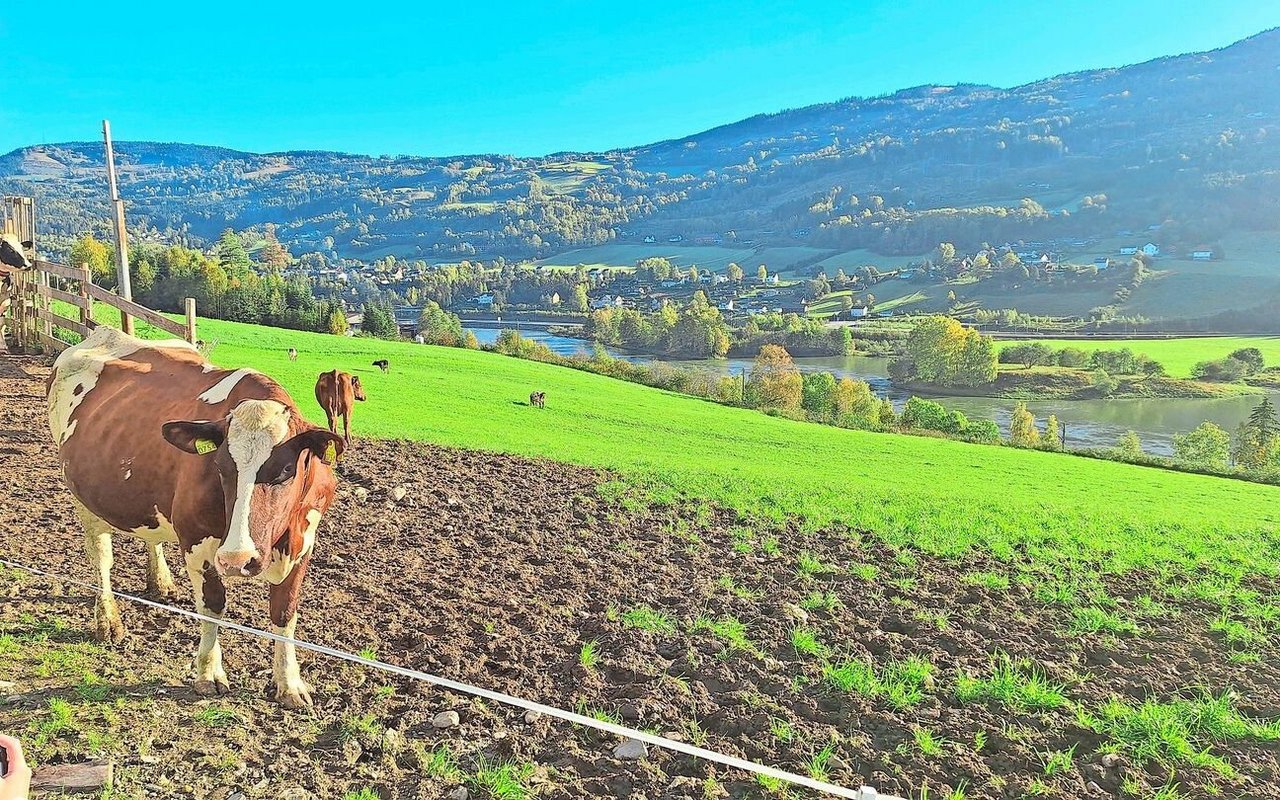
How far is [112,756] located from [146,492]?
1.74 meters

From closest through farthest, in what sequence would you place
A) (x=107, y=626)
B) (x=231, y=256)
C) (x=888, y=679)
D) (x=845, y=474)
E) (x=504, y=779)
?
(x=504, y=779)
(x=107, y=626)
(x=888, y=679)
(x=845, y=474)
(x=231, y=256)

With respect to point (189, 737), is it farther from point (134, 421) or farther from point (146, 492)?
point (134, 421)

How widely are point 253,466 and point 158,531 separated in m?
1.63

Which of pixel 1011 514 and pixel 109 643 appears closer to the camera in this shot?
pixel 109 643

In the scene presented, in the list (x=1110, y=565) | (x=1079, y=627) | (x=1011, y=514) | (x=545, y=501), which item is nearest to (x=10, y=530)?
(x=545, y=501)

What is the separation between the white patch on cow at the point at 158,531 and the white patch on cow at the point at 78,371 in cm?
113

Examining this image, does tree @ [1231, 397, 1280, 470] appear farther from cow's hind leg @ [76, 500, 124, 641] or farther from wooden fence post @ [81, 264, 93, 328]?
wooden fence post @ [81, 264, 93, 328]

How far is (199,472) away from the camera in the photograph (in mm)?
4676

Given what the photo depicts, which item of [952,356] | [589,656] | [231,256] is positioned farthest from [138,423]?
[952,356]

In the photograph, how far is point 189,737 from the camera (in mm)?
4441

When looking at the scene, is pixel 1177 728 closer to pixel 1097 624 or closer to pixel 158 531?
pixel 1097 624

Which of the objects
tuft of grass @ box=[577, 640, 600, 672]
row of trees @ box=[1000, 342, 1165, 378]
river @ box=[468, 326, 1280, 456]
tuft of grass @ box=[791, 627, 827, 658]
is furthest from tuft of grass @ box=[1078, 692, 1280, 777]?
row of trees @ box=[1000, 342, 1165, 378]

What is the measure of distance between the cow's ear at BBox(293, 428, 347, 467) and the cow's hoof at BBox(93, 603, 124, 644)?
254 centimetres

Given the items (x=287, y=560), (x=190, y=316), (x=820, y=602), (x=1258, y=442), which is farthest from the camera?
(x=1258, y=442)
